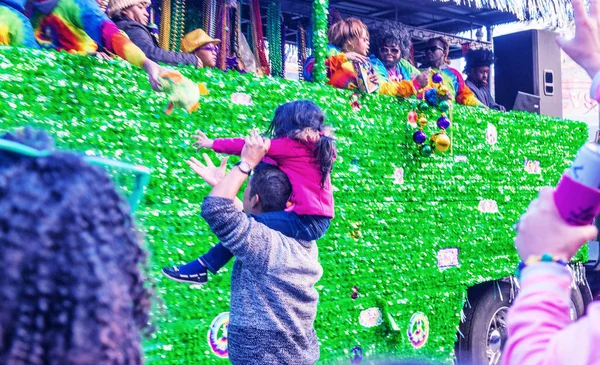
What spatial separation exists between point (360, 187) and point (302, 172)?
1.58 metres

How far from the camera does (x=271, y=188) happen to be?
277cm

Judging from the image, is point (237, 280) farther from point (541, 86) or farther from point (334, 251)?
point (541, 86)

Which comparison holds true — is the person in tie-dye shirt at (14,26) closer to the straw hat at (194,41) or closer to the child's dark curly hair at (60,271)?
the straw hat at (194,41)

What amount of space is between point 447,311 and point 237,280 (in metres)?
2.85

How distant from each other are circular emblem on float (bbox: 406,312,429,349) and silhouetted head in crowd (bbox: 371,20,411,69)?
240 cm

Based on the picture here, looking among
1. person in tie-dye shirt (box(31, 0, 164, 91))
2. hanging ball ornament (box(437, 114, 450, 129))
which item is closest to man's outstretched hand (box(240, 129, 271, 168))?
person in tie-dye shirt (box(31, 0, 164, 91))

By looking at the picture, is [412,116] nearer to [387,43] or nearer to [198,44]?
[387,43]

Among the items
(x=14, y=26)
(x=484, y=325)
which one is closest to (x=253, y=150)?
(x=14, y=26)

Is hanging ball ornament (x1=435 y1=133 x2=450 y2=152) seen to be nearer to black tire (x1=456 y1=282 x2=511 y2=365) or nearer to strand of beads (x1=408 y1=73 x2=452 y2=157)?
strand of beads (x1=408 y1=73 x2=452 y2=157)

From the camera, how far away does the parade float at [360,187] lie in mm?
3211

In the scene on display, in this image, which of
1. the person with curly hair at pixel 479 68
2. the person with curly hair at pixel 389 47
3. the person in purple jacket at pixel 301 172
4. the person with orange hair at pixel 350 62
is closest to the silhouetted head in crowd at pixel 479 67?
the person with curly hair at pixel 479 68

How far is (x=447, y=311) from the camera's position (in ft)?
16.5

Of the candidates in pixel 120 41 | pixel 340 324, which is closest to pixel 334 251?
pixel 340 324

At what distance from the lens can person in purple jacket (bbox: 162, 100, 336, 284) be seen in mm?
2818
